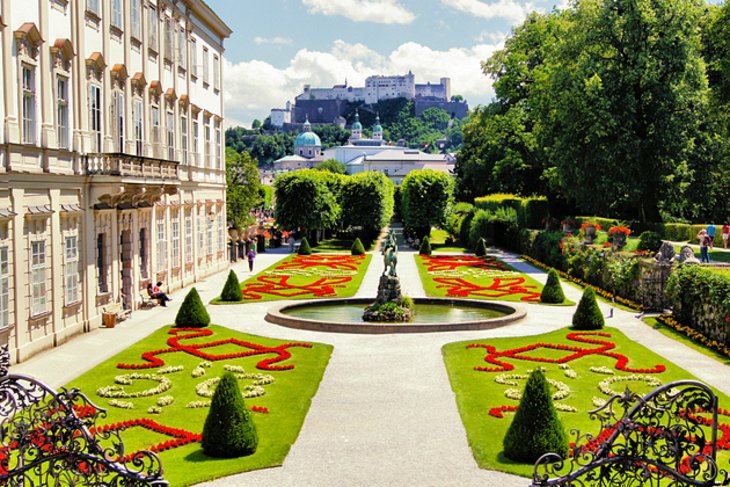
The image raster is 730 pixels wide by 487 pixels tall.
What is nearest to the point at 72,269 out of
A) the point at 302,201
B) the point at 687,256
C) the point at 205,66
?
the point at 687,256

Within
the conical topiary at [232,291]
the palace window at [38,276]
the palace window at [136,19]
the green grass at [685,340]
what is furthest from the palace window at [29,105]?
the green grass at [685,340]

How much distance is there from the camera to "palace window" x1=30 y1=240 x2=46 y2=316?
2128 cm

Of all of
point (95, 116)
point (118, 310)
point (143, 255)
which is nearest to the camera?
point (95, 116)

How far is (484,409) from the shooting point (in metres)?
16.3

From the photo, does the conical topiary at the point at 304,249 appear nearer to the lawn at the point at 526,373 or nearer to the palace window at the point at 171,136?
the palace window at the point at 171,136

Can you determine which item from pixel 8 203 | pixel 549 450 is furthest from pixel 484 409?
pixel 8 203

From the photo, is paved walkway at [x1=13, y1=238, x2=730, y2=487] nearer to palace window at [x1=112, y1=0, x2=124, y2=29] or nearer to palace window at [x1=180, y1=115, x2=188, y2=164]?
palace window at [x1=112, y1=0, x2=124, y2=29]

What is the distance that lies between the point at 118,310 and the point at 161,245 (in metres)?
7.30

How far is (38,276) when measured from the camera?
2167 centimetres

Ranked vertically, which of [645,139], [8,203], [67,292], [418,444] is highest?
[645,139]

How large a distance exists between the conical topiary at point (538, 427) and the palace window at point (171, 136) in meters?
25.6

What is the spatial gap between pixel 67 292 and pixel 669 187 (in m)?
33.4

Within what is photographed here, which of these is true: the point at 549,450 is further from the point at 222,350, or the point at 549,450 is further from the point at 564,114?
the point at 564,114

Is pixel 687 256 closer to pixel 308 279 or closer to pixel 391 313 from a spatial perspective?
pixel 391 313
